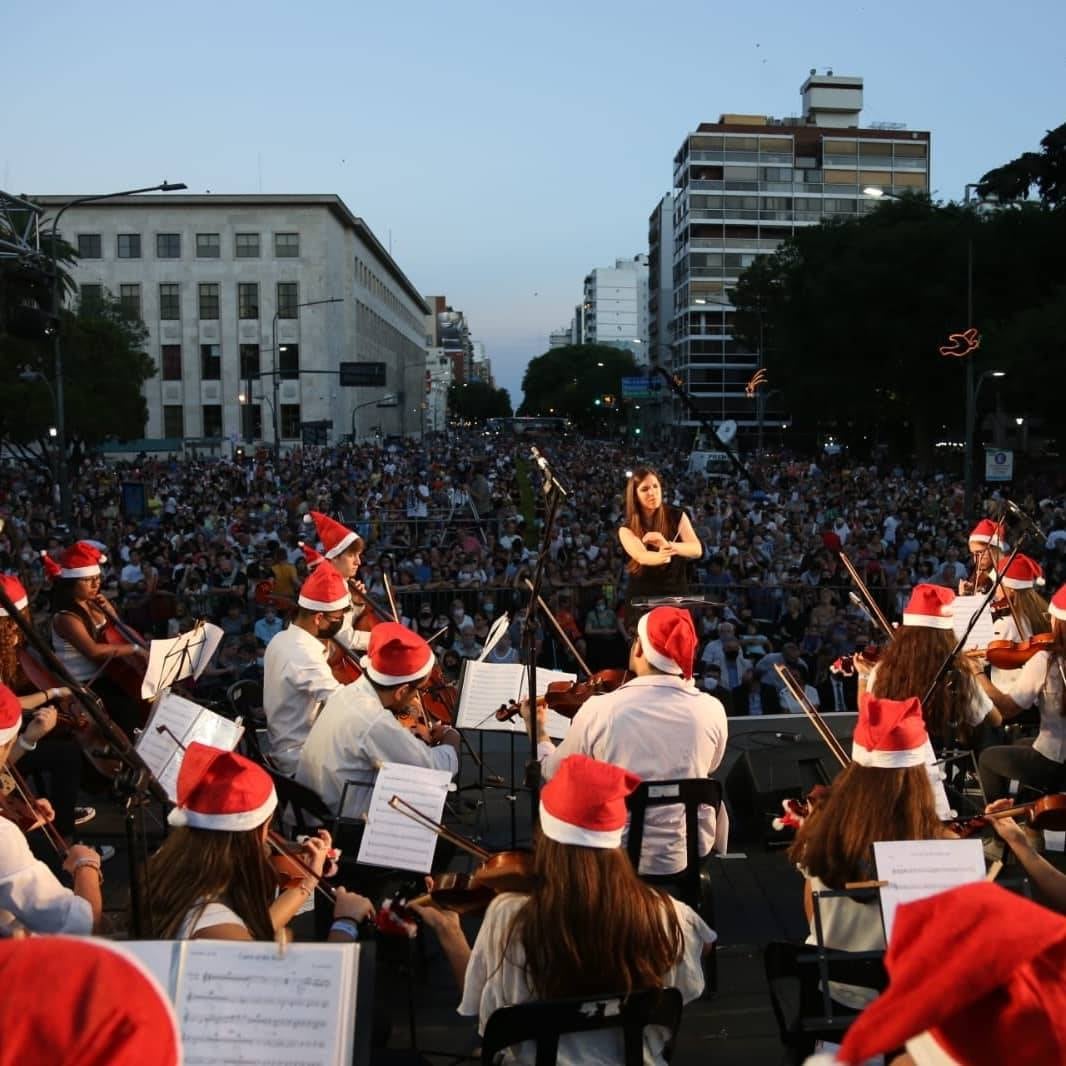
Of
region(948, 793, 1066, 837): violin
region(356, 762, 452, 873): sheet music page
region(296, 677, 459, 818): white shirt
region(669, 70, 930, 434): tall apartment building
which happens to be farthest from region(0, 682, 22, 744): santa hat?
region(669, 70, 930, 434): tall apartment building

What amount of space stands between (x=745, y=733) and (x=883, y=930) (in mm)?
5190

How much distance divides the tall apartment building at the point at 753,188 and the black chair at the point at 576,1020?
329 feet

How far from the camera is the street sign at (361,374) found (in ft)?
198

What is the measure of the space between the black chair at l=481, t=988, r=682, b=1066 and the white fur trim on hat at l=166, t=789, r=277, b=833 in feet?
2.75

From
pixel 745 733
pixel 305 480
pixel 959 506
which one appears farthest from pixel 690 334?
pixel 745 733

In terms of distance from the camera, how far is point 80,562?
7094 mm

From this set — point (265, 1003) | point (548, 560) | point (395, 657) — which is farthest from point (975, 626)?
point (548, 560)

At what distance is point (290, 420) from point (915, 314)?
4683 cm

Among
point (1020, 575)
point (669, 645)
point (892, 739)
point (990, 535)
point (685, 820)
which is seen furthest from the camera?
point (990, 535)

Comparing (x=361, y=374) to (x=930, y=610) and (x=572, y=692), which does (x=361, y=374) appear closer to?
(x=572, y=692)

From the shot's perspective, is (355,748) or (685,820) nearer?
(685,820)

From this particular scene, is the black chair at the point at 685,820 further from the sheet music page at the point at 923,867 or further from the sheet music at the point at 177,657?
the sheet music at the point at 177,657

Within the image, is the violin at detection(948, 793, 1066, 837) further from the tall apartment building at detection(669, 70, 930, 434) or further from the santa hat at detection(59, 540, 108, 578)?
Answer: the tall apartment building at detection(669, 70, 930, 434)

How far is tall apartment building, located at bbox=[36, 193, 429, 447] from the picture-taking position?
81312 millimetres
